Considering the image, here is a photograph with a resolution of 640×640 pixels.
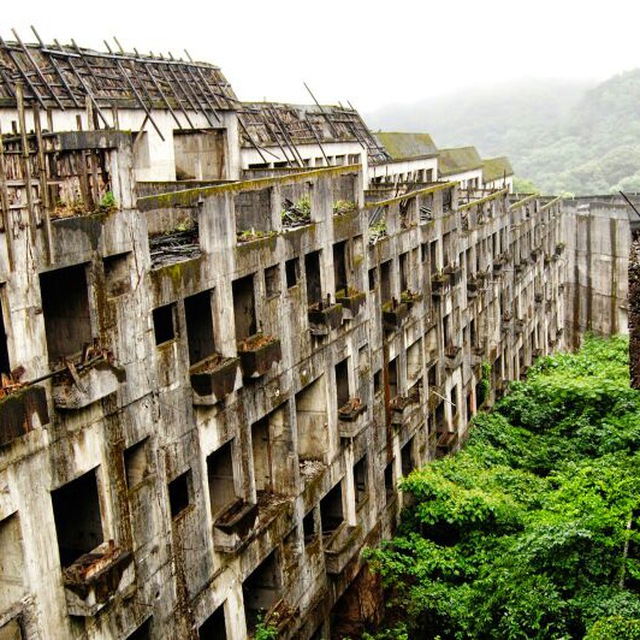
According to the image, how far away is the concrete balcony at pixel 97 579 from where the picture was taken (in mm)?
15375

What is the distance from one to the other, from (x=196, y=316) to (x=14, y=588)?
26.1 feet

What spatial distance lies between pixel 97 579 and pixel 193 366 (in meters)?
5.38

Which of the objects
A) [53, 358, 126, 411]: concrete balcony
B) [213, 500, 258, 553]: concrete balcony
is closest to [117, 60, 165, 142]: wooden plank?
[213, 500, 258, 553]: concrete balcony

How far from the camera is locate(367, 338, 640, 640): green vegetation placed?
24.0 m

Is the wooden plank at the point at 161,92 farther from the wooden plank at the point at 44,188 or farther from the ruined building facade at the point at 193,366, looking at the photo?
the wooden plank at the point at 44,188

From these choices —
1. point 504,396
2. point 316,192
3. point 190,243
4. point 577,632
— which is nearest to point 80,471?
point 190,243

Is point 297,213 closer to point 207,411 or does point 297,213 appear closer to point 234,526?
point 207,411

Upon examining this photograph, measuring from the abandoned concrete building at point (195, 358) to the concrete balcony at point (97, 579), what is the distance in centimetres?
4

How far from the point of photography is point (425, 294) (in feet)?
116

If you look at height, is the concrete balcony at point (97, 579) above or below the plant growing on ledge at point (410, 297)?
below

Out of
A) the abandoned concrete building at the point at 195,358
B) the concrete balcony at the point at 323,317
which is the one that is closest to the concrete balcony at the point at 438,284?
the abandoned concrete building at the point at 195,358

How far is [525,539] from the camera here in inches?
1038

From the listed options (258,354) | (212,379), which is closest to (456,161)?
(258,354)

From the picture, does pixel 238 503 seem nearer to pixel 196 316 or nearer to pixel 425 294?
pixel 196 316
